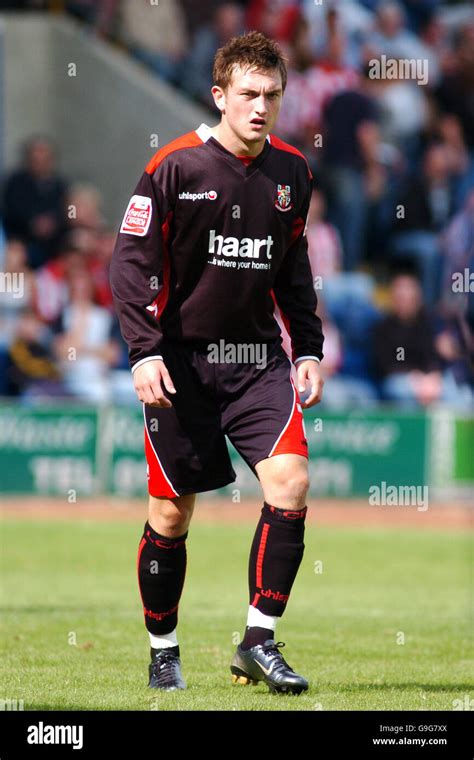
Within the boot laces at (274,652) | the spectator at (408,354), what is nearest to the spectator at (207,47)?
the spectator at (408,354)

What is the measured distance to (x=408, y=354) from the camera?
61.0 feet

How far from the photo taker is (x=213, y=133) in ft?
21.4

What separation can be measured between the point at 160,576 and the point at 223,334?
113 centimetres

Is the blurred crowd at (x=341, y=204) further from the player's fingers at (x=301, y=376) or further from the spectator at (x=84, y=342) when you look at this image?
the player's fingers at (x=301, y=376)

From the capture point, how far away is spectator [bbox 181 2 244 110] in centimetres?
2150

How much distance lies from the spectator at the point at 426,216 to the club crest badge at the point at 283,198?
13.5m

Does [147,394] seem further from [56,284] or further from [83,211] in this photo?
[83,211]

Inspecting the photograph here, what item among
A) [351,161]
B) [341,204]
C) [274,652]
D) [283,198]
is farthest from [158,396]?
[351,161]

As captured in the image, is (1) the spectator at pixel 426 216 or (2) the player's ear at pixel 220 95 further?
(1) the spectator at pixel 426 216

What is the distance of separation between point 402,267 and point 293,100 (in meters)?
3.06

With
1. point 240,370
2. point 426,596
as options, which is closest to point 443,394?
point 426,596

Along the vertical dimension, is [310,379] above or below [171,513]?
above

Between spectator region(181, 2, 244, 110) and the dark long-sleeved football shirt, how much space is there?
15166 mm

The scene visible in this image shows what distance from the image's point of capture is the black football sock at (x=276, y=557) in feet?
20.8
